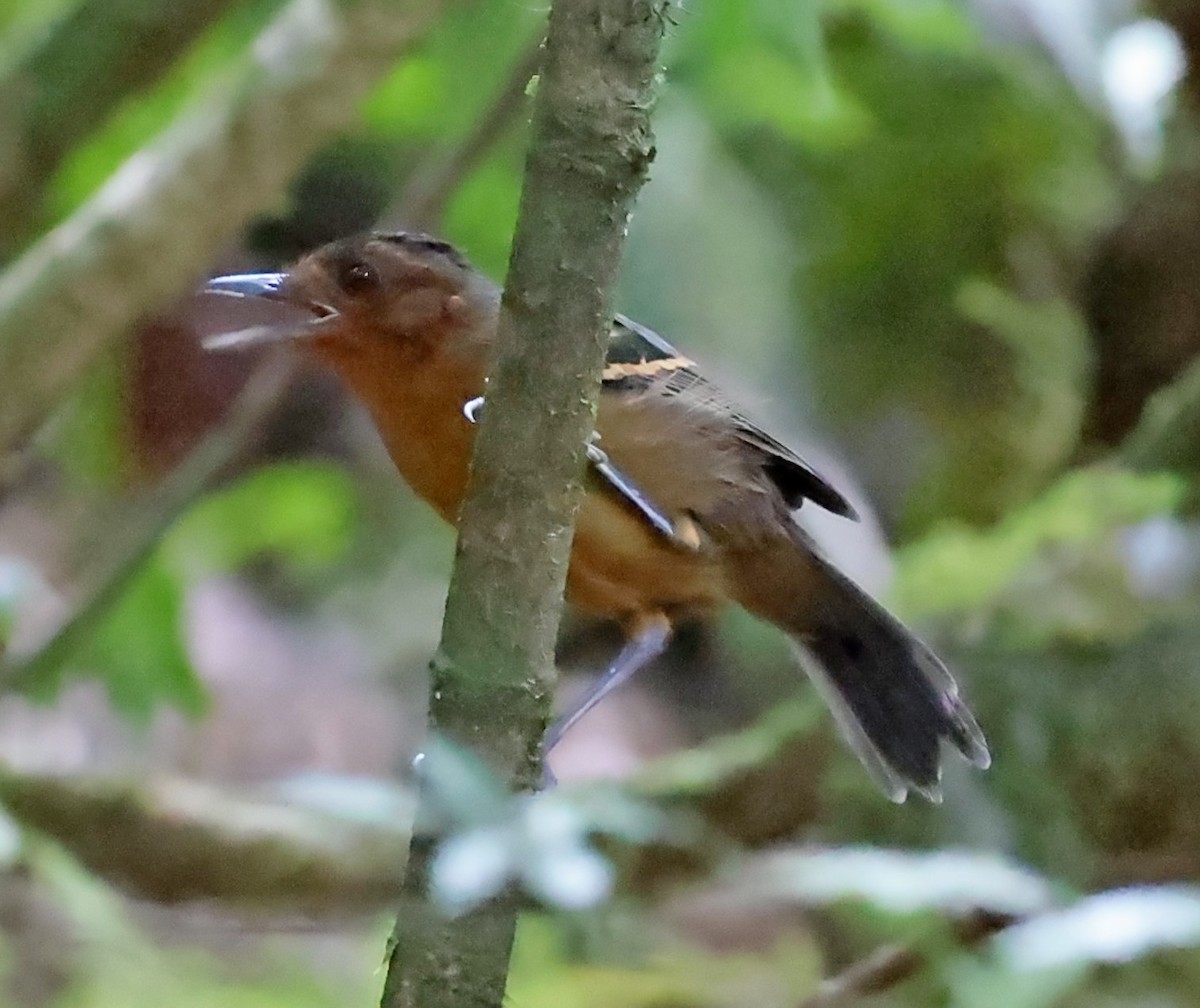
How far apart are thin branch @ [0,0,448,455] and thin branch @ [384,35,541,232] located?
0.21 meters

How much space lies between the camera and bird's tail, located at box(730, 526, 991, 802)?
2332 mm

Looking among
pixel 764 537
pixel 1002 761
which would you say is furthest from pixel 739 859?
pixel 764 537

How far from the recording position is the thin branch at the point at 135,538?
2625 mm

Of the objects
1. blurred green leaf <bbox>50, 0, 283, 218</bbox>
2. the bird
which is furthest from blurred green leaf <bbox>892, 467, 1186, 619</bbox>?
blurred green leaf <bbox>50, 0, 283, 218</bbox>

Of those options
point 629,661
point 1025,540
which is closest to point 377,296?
point 629,661

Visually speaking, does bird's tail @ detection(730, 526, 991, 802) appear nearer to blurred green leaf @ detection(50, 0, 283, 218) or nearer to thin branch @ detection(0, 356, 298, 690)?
thin branch @ detection(0, 356, 298, 690)

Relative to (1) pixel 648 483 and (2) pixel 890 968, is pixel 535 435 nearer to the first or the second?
(1) pixel 648 483

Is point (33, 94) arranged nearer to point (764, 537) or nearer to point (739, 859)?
point (764, 537)

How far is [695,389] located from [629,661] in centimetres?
44

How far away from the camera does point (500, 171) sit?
3018 millimetres

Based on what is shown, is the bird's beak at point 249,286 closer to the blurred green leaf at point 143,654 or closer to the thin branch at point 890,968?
the blurred green leaf at point 143,654

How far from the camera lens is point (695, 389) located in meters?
2.26

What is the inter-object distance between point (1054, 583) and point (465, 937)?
6.33 feet

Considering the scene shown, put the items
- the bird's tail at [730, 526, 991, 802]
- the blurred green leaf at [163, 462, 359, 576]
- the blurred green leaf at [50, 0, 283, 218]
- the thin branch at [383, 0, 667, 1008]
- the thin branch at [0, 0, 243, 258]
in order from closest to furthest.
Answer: the thin branch at [383, 0, 667, 1008] → the bird's tail at [730, 526, 991, 802] → the thin branch at [0, 0, 243, 258] → the blurred green leaf at [50, 0, 283, 218] → the blurred green leaf at [163, 462, 359, 576]
